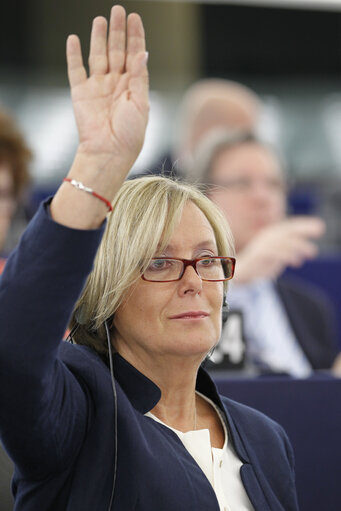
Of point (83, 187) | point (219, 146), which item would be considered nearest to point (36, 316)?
point (83, 187)

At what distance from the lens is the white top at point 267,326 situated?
255cm

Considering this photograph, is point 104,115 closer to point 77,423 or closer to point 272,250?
point 77,423

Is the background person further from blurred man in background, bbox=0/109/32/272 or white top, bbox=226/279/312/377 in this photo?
blurred man in background, bbox=0/109/32/272

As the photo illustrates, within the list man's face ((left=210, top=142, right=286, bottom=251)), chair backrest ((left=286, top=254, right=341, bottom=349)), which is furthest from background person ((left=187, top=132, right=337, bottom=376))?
chair backrest ((left=286, top=254, right=341, bottom=349))

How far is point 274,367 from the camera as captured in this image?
233 cm

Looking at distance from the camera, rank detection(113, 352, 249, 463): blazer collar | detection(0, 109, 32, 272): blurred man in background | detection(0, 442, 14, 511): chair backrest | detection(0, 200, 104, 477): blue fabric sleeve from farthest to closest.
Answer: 1. detection(0, 109, 32, 272): blurred man in background
2. detection(0, 442, 14, 511): chair backrest
3. detection(113, 352, 249, 463): blazer collar
4. detection(0, 200, 104, 477): blue fabric sleeve

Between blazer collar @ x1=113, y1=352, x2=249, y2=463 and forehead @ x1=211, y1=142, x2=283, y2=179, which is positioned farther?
forehead @ x1=211, y1=142, x2=283, y2=179

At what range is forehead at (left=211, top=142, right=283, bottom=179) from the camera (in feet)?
9.58

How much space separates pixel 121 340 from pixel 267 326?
141 centimetres

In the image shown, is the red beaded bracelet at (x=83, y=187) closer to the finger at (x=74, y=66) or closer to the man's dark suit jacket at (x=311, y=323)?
the finger at (x=74, y=66)

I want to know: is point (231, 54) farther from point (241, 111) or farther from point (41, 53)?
point (241, 111)

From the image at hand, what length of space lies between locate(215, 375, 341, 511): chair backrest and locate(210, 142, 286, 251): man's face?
3.95 feet

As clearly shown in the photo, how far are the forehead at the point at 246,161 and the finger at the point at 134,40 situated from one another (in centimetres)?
187

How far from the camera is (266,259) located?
8.44 ft
